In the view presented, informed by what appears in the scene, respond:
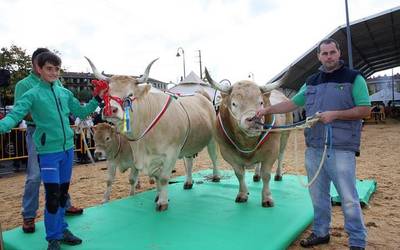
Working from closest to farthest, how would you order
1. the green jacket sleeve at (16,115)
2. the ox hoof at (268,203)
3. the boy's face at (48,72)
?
the green jacket sleeve at (16,115) < the boy's face at (48,72) < the ox hoof at (268,203)

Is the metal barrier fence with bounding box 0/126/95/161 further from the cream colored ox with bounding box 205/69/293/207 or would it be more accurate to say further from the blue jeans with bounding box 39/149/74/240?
the blue jeans with bounding box 39/149/74/240

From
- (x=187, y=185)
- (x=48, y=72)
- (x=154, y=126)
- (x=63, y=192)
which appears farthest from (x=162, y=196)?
(x=48, y=72)

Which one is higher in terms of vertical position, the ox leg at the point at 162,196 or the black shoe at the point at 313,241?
the ox leg at the point at 162,196

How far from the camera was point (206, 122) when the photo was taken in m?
5.61

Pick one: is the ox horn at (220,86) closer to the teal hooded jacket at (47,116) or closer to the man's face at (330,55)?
the man's face at (330,55)

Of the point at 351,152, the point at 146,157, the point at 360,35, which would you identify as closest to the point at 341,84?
the point at 351,152

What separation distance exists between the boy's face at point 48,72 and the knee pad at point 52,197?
97cm

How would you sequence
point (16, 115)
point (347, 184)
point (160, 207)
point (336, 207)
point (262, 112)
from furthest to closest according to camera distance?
point (336, 207)
point (160, 207)
point (262, 112)
point (347, 184)
point (16, 115)

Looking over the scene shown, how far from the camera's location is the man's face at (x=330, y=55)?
3.12 metres

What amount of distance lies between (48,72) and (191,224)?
216 cm

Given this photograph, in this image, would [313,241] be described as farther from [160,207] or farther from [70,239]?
[70,239]

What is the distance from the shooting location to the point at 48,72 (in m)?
3.15

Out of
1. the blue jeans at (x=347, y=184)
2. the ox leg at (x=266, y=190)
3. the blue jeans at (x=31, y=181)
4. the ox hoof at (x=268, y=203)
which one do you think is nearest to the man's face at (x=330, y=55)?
the blue jeans at (x=347, y=184)

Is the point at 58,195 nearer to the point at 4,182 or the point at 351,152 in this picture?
the point at 351,152
